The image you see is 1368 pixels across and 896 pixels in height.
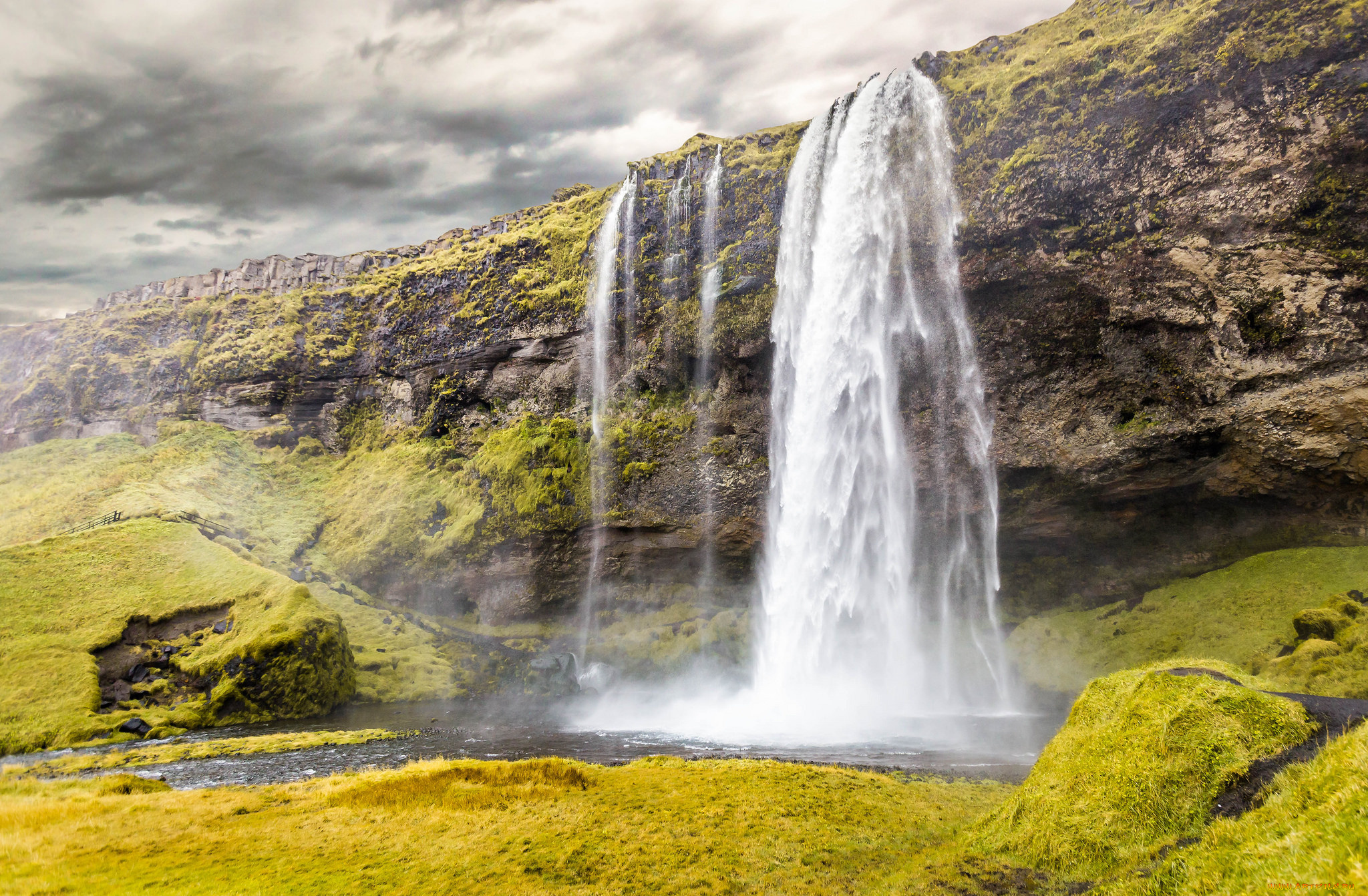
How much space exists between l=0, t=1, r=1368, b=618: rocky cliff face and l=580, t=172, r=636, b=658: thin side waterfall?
3.53 ft

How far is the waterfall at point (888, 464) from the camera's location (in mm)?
32500

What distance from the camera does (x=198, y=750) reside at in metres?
24.2

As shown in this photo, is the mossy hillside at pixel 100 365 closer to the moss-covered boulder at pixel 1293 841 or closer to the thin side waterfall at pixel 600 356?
the thin side waterfall at pixel 600 356

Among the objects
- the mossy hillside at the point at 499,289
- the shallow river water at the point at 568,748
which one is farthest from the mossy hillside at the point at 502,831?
the mossy hillside at the point at 499,289

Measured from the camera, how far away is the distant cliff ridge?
8269cm

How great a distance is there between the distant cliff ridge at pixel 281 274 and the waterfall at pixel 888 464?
199 feet

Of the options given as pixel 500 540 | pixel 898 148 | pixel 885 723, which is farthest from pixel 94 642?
pixel 898 148

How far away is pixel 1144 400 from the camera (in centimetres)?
2864

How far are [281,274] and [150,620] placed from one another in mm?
66832

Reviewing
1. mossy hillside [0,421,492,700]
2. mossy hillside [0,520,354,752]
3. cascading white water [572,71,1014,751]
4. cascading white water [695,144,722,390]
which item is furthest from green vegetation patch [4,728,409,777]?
cascading white water [695,144,722,390]

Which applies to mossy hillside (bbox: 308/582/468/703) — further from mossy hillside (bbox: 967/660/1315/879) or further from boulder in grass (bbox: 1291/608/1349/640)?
boulder in grass (bbox: 1291/608/1349/640)

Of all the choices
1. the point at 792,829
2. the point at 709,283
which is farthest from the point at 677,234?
the point at 792,829

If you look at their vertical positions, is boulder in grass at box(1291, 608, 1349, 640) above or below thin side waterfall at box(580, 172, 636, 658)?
below

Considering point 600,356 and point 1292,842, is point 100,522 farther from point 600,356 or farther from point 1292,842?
point 1292,842
